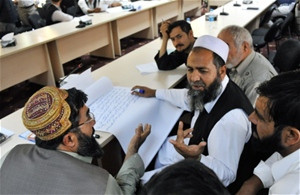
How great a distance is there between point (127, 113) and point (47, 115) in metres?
0.69

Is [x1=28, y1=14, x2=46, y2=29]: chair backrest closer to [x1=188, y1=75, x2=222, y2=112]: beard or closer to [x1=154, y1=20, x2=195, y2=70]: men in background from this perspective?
[x1=154, y1=20, x2=195, y2=70]: men in background

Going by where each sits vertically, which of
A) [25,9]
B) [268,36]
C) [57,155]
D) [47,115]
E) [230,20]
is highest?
[47,115]

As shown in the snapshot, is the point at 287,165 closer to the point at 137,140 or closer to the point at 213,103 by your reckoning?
the point at 213,103

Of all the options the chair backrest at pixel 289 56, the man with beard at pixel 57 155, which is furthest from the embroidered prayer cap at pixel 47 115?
the chair backrest at pixel 289 56

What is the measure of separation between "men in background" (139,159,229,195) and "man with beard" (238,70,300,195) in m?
0.38

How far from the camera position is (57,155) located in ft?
3.26

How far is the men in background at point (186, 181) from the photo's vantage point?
61cm

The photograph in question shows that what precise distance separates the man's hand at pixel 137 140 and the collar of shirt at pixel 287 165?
67cm

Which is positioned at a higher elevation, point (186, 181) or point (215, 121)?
point (186, 181)

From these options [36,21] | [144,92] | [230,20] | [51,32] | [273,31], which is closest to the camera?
[144,92]

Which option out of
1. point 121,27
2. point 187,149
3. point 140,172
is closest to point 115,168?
point 140,172

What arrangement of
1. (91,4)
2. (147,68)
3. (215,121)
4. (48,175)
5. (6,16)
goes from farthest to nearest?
(91,4)
(6,16)
(147,68)
(215,121)
(48,175)

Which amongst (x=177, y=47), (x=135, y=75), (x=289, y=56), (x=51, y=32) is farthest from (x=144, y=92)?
(x=51, y=32)

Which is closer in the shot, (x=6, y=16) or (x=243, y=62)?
(x=243, y=62)
